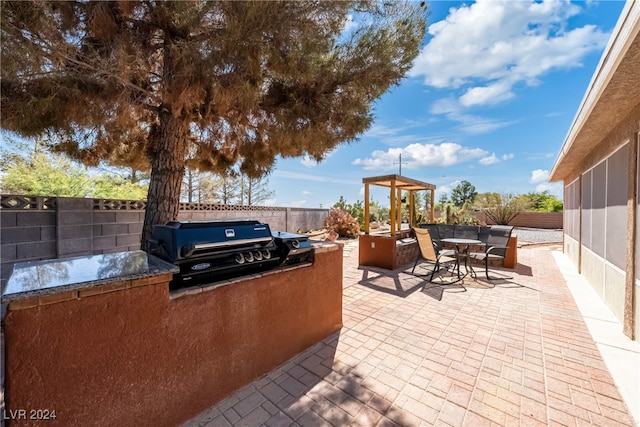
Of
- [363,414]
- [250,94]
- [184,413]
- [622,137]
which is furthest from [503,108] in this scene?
[184,413]

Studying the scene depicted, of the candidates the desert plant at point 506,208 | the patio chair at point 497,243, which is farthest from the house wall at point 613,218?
the desert plant at point 506,208

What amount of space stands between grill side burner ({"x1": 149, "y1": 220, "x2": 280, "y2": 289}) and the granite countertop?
0.42 feet

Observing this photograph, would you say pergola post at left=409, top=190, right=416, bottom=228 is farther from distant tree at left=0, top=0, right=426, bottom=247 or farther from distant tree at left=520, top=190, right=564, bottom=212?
distant tree at left=520, top=190, right=564, bottom=212

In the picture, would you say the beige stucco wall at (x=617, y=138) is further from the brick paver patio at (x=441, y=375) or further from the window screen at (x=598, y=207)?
the brick paver patio at (x=441, y=375)

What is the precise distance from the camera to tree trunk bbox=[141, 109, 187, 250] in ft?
10.7

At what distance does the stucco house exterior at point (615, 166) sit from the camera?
2.30 m

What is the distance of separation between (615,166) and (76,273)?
6.54 meters

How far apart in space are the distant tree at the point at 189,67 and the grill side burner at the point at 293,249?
1.41 metres

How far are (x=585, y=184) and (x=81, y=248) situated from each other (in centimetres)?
1002

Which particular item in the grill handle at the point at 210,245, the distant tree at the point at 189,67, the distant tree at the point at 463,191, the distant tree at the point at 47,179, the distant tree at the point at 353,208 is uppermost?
the distant tree at the point at 463,191

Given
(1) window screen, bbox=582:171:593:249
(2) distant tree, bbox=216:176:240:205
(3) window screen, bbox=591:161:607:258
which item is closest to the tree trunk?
(3) window screen, bbox=591:161:607:258

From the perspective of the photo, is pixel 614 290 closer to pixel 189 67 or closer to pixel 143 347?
pixel 143 347

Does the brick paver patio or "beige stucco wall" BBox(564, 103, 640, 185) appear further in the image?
"beige stucco wall" BBox(564, 103, 640, 185)

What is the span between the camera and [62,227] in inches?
147
